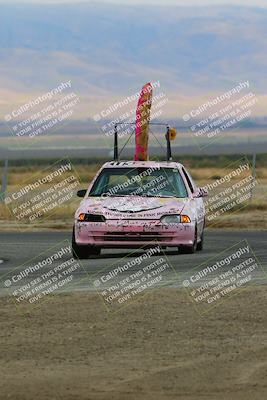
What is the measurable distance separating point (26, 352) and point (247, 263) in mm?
8589

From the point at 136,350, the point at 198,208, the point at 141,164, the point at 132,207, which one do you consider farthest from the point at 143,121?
the point at 136,350

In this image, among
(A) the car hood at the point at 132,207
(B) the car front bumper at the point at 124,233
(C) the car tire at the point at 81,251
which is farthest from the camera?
(C) the car tire at the point at 81,251

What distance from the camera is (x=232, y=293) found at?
680 inches

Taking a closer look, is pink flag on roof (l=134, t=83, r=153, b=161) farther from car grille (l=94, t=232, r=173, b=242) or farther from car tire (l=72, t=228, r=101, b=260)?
car grille (l=94, t=232, r=173, b=242)

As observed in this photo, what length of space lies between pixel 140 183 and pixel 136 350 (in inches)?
401

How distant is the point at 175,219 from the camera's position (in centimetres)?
2231

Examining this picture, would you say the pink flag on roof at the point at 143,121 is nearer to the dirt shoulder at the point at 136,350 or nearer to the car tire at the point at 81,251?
the car tire at the point at 81,251

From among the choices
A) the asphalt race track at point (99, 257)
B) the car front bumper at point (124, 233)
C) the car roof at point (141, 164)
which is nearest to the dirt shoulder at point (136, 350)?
the asphalt race track at point (99, 257)

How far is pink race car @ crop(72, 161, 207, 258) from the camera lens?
22.1m

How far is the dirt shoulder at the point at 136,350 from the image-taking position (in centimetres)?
1132

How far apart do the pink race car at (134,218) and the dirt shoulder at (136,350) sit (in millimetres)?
4919

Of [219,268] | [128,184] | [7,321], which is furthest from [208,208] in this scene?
[7,321]

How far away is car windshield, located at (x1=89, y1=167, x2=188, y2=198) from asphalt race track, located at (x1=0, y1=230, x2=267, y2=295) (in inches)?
38.6

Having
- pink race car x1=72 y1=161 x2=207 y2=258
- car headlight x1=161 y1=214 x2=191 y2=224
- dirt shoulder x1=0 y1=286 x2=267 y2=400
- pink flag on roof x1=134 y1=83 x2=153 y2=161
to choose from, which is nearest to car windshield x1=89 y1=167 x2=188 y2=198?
pink race car x1=72 y1=161 x2=207 y2=258
